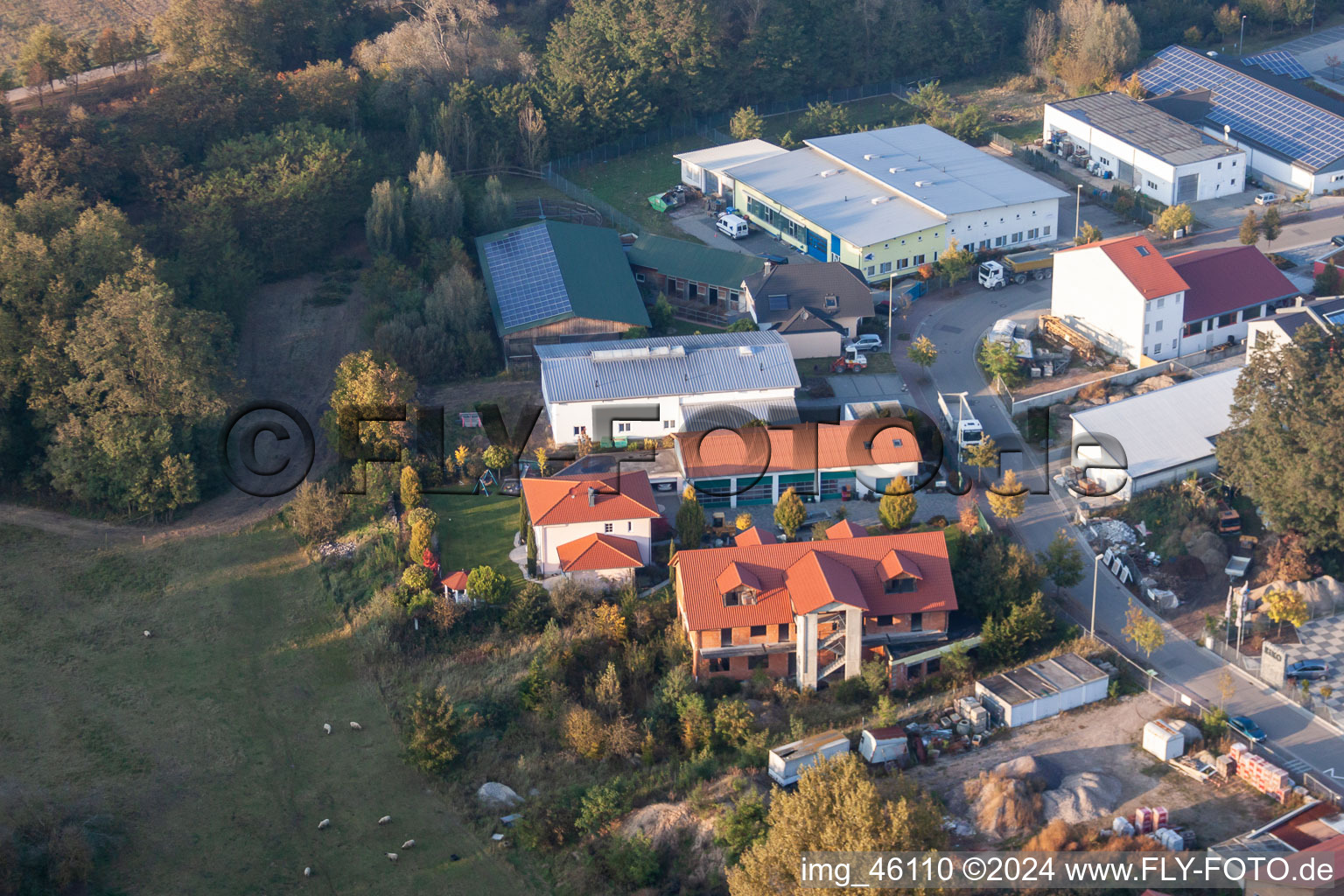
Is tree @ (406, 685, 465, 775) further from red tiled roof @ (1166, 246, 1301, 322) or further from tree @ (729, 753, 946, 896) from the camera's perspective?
red tiled roof @ (1166, 246, 1301, 322)

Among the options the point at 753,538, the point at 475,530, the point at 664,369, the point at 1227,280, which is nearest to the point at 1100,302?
the point at 1227,280

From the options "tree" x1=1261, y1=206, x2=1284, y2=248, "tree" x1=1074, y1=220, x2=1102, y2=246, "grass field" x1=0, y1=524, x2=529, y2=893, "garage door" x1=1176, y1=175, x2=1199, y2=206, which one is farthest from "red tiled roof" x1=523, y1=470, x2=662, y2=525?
"garage door" x1=1176, y1=175, x2=1199, y2=206

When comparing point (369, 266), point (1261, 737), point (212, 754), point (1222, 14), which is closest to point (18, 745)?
point (212, 754)

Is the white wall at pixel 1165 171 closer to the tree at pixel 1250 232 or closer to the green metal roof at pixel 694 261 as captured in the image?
the tree at pixel 1250 232

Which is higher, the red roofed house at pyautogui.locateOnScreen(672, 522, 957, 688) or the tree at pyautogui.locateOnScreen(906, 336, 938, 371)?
the tree at pyautogui.locateOnScreen(906, 336, 938, 371)

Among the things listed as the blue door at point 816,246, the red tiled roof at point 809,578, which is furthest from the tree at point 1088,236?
the red tiled roof at point 809,578

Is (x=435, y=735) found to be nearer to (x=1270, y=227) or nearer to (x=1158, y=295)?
(x=1158, y=295)
